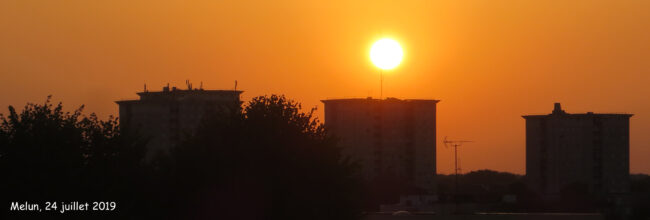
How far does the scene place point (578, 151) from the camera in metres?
146

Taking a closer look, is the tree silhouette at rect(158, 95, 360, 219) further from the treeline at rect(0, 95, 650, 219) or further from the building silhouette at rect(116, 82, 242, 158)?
the building silhouette at rect(116, 82, 242, 158)

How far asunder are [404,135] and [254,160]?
104712 mm

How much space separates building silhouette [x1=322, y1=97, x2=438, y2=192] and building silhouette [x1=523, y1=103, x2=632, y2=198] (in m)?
12.3

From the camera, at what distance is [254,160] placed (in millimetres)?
43719

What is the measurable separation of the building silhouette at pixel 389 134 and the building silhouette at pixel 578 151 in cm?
1234

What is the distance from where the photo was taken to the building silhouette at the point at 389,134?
143750 mm

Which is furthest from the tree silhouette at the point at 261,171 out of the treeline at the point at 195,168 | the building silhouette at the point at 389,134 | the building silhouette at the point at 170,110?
the building silhouette at the point at 389,134

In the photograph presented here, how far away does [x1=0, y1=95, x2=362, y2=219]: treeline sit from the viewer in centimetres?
3578

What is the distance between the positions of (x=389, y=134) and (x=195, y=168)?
104940 millimetres

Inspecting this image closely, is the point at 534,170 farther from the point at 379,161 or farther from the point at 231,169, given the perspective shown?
the point at 231,169

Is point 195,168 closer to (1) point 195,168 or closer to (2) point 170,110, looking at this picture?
(1) point 195,168

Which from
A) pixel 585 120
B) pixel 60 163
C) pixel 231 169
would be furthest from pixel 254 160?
pixel 585 120

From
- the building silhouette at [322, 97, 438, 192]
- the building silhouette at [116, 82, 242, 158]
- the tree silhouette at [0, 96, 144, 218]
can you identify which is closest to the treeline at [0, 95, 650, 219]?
the tree silhouette at [0, 96, 144, 218]

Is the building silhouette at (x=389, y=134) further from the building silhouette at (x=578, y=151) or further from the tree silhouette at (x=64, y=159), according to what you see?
the tree silhouette at (x=64, y=159)
